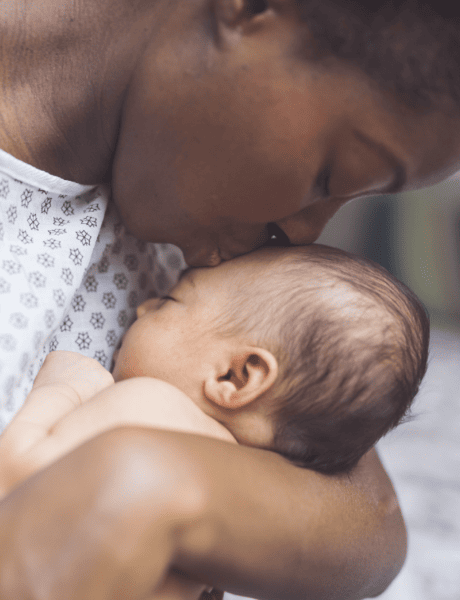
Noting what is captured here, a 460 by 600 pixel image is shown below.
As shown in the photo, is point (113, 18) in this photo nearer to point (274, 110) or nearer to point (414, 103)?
point (274, 110)

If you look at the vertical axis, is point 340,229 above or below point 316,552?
below

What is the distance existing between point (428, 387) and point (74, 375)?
1354 millimetres

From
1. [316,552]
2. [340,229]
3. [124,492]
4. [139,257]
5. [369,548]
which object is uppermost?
[124,492]

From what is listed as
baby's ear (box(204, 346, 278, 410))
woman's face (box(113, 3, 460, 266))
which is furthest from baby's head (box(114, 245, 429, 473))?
woman's face (box(113, 3, 460, 266))

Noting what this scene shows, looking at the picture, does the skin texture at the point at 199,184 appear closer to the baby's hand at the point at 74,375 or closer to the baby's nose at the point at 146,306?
the baby's nose at the point at 146,306

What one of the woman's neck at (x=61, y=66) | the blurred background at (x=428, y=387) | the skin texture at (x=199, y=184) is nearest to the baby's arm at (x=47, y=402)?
the skin texture at (x=199, y=184)

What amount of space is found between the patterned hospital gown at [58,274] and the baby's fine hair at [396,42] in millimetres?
445

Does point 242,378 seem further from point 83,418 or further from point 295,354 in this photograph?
point 83,418

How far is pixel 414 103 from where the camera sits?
651 mm

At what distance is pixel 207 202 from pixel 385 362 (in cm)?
34

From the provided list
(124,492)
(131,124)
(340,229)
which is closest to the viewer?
(124,492)

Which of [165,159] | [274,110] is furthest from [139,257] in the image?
[274,110]

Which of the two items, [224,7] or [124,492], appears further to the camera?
[224,7]

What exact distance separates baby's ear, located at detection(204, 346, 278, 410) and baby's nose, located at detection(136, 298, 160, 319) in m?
0.20
